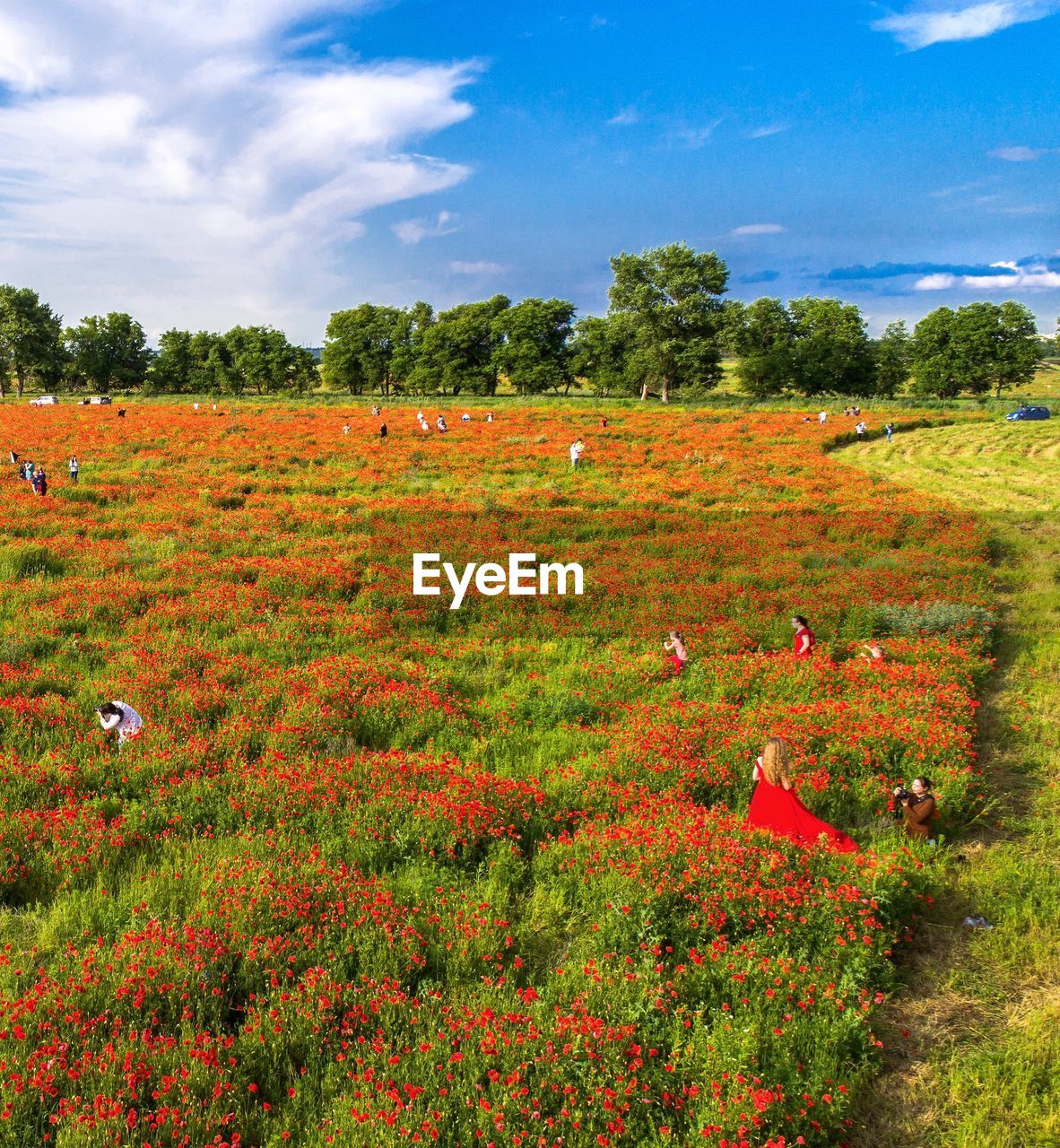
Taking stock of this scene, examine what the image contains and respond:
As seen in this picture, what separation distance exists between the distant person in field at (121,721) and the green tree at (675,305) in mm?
64977

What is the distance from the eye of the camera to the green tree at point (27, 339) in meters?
83.2

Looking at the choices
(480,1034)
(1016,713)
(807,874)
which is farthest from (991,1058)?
(1016,713)

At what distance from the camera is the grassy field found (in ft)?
14.7

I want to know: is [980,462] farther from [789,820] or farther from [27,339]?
[27,339]

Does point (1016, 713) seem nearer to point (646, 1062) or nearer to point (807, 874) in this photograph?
point (807, 874)

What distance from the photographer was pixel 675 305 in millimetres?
67312

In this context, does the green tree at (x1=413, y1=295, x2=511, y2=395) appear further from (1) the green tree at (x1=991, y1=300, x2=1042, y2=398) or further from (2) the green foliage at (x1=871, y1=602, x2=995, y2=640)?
(2) the green foliage at (x1=871, y1=602, x2=995, y2=640)

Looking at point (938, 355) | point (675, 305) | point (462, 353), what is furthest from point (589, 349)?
point (938, 355)

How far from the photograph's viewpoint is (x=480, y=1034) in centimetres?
458

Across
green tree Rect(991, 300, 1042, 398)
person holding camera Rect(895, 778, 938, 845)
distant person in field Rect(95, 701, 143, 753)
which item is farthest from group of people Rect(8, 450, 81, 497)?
green tree Rect(991, 300, 1042, 398)

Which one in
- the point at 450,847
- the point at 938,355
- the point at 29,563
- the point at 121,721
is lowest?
the point at 450,847

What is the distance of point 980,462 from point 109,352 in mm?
103351

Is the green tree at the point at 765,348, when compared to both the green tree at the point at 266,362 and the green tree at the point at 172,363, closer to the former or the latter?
the green tree at the point at 266,362

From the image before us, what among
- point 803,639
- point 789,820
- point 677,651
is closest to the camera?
point 789,820
